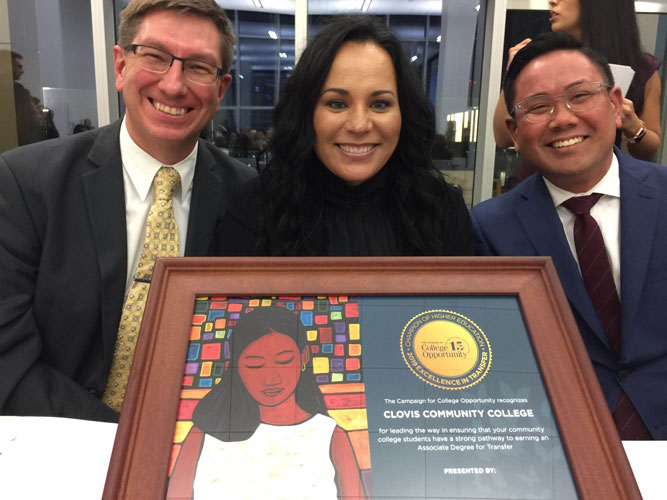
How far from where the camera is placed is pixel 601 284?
1.49 meters

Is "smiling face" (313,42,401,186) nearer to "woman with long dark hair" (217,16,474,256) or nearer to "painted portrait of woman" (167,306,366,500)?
"woman with long dark hair" (217,16,474,256)

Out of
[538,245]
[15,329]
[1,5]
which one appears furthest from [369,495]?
[1,5]

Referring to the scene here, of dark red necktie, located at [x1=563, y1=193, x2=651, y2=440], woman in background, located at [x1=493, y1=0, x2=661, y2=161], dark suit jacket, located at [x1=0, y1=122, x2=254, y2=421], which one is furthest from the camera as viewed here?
woman in background, located at [x1=493, y1=0, x2=661, y2=161]

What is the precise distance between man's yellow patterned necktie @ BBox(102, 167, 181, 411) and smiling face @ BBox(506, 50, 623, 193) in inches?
45.8

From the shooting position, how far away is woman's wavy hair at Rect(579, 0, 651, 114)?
7.29 ft

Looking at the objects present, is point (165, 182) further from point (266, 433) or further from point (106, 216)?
point (266, 433)

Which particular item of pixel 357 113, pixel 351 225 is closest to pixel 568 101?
pixel 357 113

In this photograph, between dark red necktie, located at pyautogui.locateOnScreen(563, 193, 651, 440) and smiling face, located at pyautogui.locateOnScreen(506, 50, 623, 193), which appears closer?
dark red necktie, located at pyautogui.locateOnScreen(563, 193, 651, 440)

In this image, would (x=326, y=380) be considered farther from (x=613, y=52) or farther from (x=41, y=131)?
(x=41, y=131)

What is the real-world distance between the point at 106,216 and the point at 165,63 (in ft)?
1.73

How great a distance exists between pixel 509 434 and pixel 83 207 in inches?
53.2

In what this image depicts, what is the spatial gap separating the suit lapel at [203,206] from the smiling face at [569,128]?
1034mm

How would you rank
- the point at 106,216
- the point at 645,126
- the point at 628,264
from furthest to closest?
the point at 645,126, the point at 106,216, the point at 628,264

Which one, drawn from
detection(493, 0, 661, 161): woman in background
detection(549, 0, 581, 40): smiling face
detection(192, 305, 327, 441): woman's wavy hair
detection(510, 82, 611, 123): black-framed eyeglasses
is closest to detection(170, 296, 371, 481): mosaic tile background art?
detection(192, 305, 327, 441): woman's wavy hair
